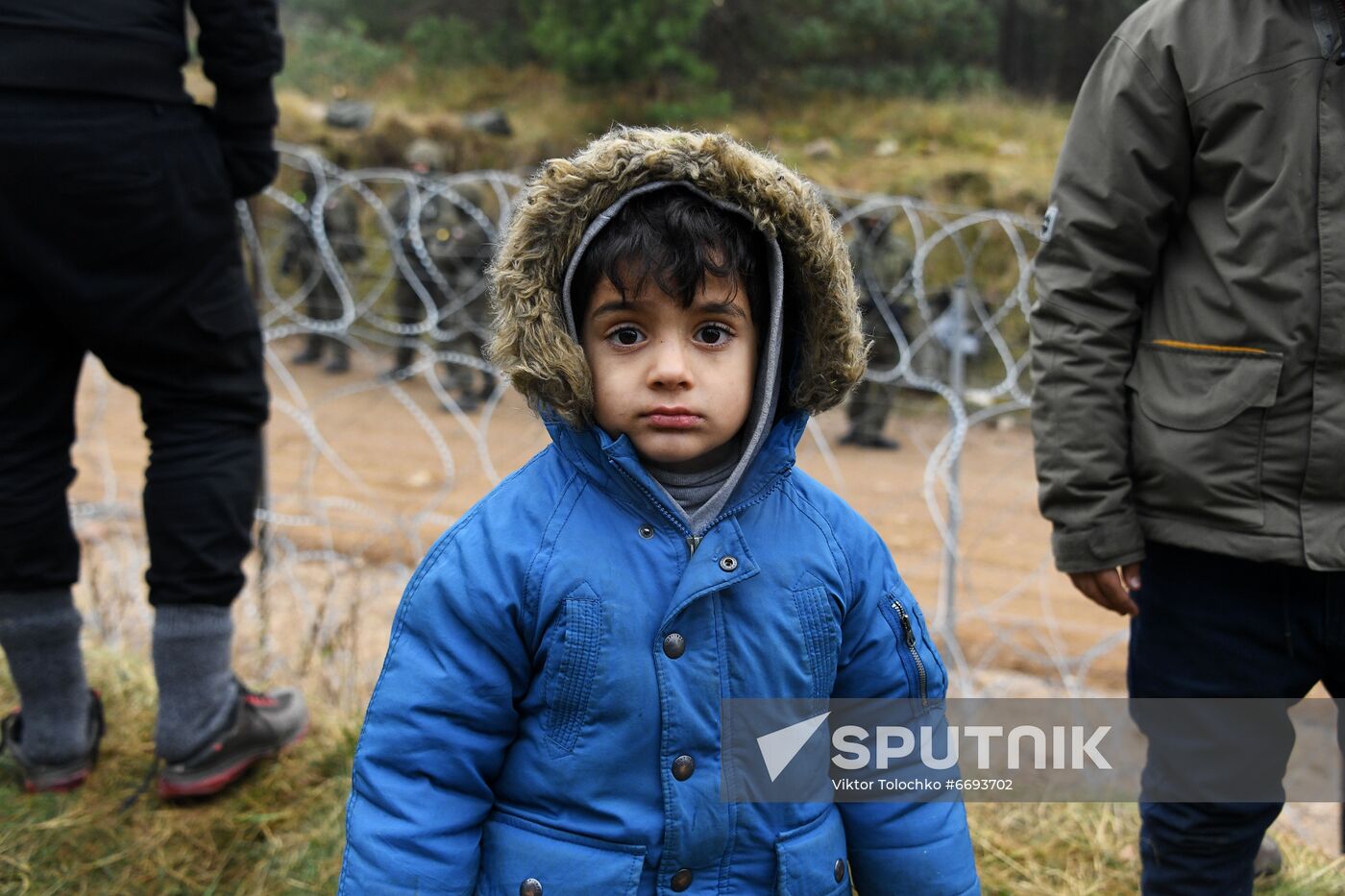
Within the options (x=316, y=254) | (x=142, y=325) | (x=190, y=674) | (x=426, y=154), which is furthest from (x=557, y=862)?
(x=426, y=154)

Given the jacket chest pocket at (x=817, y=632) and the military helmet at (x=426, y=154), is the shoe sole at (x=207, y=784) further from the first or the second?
the military helmet at (x=426, y=154)

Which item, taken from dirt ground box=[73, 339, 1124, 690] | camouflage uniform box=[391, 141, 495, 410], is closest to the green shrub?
dirt ground box=[73, 339, 1124, 690]

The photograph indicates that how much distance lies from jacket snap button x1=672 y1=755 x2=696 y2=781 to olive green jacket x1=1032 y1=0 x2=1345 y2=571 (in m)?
0.78

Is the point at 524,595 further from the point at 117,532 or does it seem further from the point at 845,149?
the point at 845,149

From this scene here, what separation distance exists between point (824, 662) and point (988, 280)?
11.9 m

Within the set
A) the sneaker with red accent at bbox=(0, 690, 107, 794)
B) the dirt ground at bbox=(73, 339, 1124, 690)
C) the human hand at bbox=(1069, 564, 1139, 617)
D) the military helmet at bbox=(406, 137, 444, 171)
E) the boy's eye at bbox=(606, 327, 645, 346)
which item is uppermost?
the boy's eye at bbox=(606, 327, 645, 346)

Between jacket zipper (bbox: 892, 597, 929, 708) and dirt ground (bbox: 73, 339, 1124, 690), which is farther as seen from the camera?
dirt ground (bbox: 73, 339, 1124, 690)

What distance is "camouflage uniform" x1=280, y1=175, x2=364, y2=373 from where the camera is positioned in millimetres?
10789

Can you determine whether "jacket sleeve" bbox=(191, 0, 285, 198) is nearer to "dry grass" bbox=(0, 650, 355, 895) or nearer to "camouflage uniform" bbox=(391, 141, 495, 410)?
"dry grass" bbox=(0, 650, 355, 895)

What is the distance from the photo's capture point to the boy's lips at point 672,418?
4.95 feet

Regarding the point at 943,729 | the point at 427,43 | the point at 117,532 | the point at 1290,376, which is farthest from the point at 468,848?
the point at 427,43

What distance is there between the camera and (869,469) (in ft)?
31.9

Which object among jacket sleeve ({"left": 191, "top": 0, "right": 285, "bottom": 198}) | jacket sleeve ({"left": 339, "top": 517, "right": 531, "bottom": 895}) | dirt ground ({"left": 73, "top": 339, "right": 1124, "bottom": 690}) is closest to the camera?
jacket sleeve ({"left": 339, "top": 517, "right": 531, "bottom": 895})

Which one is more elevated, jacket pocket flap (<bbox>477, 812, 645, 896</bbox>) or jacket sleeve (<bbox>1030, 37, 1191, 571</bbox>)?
jacket sleeve (<bbox>1030, 37, 1191, 571</bbox>)
